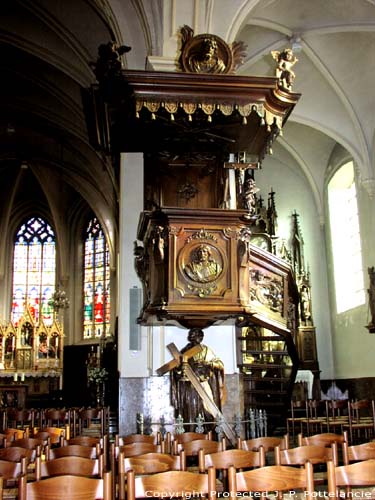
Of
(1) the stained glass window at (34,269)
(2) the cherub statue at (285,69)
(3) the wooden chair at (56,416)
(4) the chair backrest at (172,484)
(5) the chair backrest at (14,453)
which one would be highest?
(1) the stained glass window at (34,269)

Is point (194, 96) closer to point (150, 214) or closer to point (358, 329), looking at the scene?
point (150, 214)

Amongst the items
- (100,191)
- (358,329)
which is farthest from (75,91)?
(358,329)

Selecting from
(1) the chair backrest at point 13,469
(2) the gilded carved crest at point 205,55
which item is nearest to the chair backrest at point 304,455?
(1) the chair backrest at point 13,469

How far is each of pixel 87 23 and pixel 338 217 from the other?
7.99 meters

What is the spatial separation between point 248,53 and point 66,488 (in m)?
12.4

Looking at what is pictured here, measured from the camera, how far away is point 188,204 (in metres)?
9.47

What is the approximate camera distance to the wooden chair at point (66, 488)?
3.41 metres

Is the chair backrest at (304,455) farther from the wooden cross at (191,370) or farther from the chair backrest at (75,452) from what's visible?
the wooden cross at (191,370)

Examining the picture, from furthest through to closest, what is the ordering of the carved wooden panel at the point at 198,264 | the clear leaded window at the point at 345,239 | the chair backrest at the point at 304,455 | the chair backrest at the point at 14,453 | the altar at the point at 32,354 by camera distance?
the altar at the point at 32,354
the clear leaded window at the point at 345,239
the carved wooden panel at the point at 198,264
the chair backrest at the point at 14,453
the chair backrest at the point at 304,455

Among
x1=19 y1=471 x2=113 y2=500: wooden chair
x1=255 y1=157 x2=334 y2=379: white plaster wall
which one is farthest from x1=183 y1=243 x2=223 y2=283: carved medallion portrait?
x1=255 y1=157 x2=334 y2=379: white plaster wall

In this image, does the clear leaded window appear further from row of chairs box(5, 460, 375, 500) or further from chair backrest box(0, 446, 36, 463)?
row of chairs box(5, 460, 375, 500)

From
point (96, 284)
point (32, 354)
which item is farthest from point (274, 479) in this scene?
point (96, 284)

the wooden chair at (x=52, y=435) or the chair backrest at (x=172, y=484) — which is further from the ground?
the wooden chair at (x=52, y=435)

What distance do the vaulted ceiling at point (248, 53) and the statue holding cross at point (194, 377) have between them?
3789 mm
